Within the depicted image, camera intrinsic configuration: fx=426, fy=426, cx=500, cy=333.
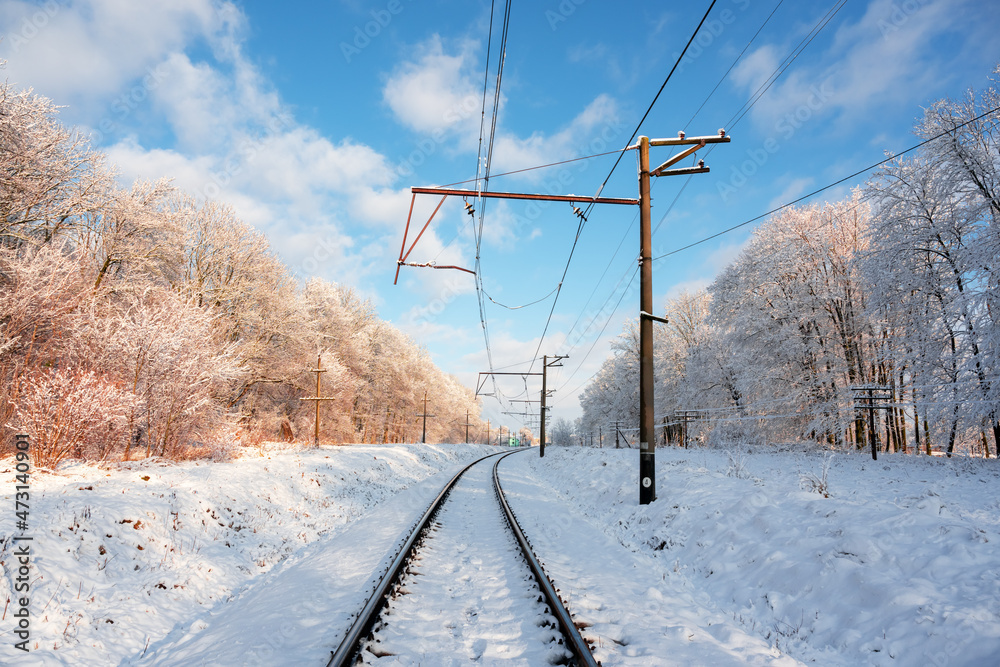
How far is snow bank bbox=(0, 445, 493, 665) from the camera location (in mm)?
4559

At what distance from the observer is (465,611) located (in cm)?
500

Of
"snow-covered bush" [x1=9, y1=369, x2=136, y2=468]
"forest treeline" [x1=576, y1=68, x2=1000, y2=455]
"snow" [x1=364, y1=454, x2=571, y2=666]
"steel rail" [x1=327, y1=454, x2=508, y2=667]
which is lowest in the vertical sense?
"snow" [x1=364, y1=454, x2=571, y2=666]

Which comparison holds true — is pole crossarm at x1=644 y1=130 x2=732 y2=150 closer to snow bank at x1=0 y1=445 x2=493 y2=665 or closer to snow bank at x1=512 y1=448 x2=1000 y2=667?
snow bank at x1=512 y1=448 x2=1000 y2=667

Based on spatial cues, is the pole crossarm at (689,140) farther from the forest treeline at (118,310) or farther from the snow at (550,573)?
the forest treeline at (118,310)

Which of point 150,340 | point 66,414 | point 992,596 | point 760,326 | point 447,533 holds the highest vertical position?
point 760,326

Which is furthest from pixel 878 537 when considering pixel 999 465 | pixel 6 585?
pixel 999 465

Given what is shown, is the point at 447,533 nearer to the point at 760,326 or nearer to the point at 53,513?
the point at 53,513

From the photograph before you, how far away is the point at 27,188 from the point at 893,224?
29.4m

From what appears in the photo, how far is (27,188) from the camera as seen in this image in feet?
42.8

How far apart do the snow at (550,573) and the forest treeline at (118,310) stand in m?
1.71

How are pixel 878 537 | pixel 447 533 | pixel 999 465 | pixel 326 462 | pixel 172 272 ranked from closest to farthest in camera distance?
pixel 878 537 < pixel 447 533 < pixel 999 465 < pixel 326 462 < pixel 172 272

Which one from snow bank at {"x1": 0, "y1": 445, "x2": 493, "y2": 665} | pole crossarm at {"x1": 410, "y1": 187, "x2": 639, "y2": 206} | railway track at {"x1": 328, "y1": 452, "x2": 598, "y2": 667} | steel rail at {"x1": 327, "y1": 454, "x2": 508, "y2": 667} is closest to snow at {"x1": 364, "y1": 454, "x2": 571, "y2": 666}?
railway track at {"x1": 328, "y1": 452, "x2": 598, "y2": 667}

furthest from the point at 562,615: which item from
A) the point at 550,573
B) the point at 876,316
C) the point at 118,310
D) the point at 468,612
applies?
the point at 876,316

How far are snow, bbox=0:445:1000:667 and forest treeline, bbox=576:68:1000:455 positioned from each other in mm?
4905
